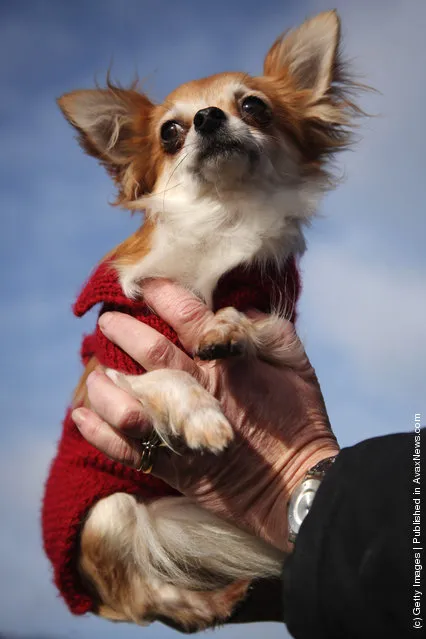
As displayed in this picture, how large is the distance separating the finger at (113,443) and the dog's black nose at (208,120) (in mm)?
1230

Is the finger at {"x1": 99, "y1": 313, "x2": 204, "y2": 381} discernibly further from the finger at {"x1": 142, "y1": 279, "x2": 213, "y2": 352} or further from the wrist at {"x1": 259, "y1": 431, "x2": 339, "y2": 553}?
the wrist at {"x1": 259, "y1": 431, "x2": 339, "y2": 553}

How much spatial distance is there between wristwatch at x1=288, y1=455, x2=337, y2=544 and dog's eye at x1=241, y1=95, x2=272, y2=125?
157cm

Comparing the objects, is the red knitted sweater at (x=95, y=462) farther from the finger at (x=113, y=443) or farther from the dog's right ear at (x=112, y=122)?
the dog's right ear at (x=112, y=122)

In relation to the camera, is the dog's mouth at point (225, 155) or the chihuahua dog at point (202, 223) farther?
the dog's mouth at point (225, 155)

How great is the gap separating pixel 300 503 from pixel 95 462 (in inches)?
32.6

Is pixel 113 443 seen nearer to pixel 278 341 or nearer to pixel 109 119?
pixel 278 341

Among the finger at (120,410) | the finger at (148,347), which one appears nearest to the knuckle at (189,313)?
the finger at (148,347)

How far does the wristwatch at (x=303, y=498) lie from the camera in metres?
1.99

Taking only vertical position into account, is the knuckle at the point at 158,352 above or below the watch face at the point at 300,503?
above

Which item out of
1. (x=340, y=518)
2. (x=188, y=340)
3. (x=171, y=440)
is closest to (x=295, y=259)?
(x=188, y=340)

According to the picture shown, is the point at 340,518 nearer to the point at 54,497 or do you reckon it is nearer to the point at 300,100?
the point at 54,497

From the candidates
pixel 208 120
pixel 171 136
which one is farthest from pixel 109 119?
pixel 208 120

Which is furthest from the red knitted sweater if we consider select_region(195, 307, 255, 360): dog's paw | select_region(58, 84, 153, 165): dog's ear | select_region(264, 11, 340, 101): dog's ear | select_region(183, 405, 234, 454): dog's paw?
select_region(264, 11, 340, 101): dog's ear

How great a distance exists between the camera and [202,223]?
113 inches
